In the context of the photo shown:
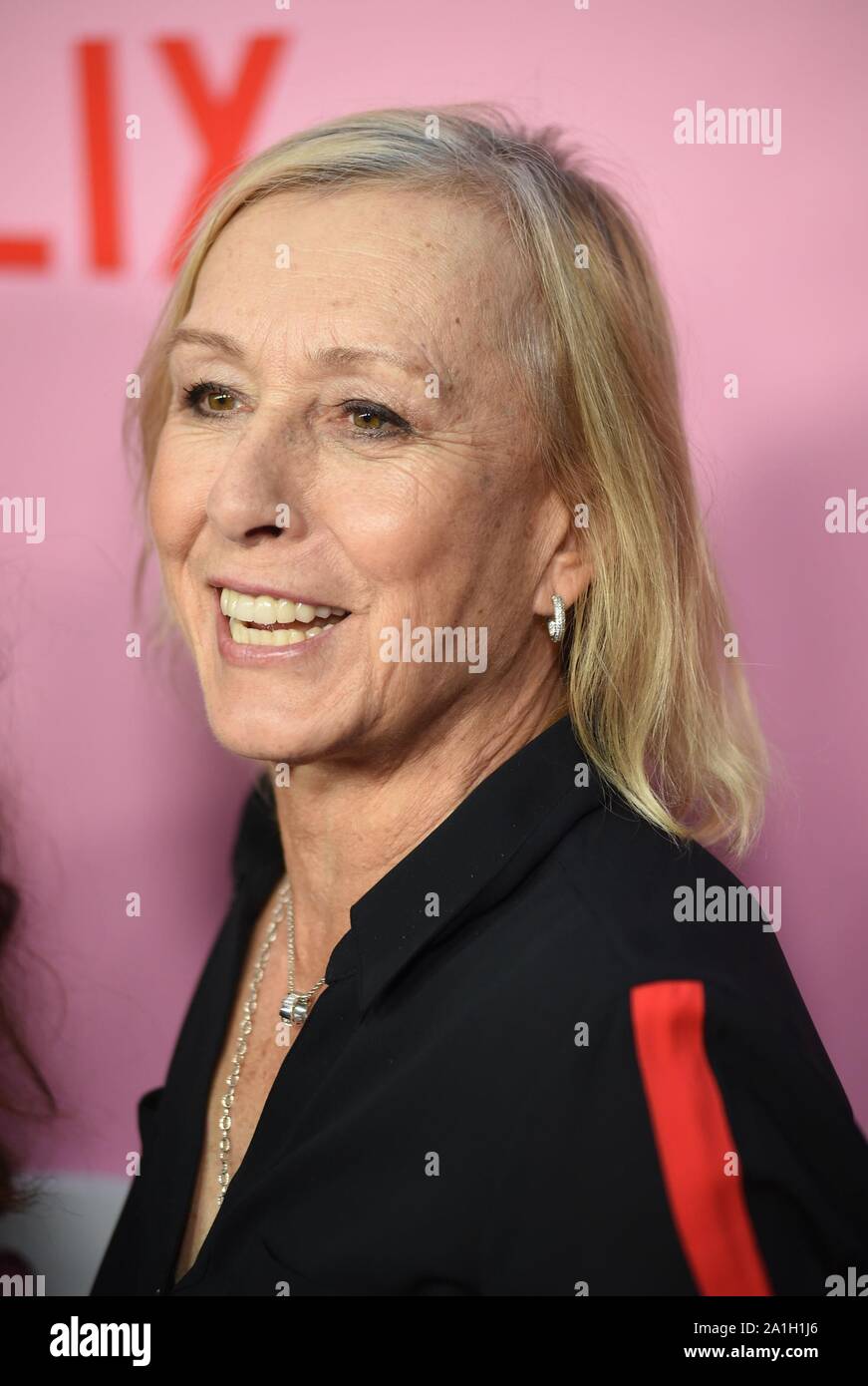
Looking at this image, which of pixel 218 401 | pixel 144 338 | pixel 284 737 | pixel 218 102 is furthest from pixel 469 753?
pixel 218 102

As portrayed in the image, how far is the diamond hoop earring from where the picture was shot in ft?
4.32

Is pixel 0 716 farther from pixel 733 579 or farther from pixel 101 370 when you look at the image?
pixel 733 579

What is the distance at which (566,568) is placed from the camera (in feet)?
4.38

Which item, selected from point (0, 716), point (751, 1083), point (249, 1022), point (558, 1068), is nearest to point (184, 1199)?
point (249, 1022)

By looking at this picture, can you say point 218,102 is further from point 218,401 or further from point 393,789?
point 393,789

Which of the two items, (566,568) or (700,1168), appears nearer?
(700,1168)

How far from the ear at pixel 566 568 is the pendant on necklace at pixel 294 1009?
49 centimetres

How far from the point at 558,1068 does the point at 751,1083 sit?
153 millimetres

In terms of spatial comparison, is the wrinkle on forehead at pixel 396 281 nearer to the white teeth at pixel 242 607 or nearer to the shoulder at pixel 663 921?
the white teeth at pixel 242 607

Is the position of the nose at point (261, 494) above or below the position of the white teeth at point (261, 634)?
above

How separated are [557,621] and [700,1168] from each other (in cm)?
55

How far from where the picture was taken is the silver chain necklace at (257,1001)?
1412 mm

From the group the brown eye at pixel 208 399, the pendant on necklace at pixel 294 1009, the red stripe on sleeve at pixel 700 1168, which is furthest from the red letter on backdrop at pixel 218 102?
the red stripe on sleeve at pixel 700 1168
